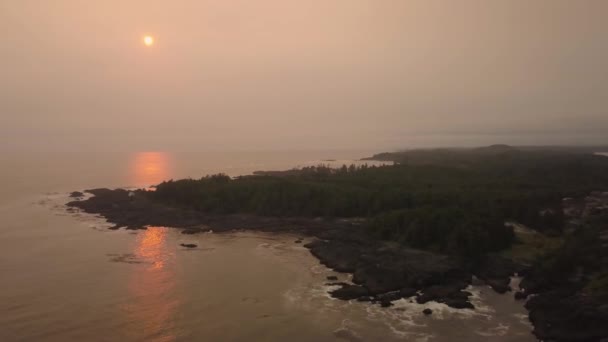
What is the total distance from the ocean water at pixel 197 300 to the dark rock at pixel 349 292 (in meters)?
0.64

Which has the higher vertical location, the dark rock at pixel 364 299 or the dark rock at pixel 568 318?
the dark rock at pixel 364 299

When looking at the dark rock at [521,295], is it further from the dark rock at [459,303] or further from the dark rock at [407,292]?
the dark rock at [407,292]

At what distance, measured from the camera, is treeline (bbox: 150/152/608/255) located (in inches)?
1320

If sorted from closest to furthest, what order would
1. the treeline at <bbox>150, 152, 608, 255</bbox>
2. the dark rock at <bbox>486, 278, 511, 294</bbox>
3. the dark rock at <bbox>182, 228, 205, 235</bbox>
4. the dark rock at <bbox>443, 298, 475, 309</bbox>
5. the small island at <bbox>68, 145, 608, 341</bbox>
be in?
the dark rock at <bbox>443, 298, 475, 309</bbox> < the small island at <bbox>68, 145, 608, 341</bbox> < the dark rock at <bbox>486, 278, 511, 294</bbox> < the treeline at <bbox>150, 152, 608, 255</bbox> < the dark rock at <bbox>182, 228, 205, 235</bbox>

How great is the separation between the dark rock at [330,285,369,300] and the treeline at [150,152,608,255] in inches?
384

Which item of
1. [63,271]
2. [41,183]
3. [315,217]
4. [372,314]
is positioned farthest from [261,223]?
[41,183]

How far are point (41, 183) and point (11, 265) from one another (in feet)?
198

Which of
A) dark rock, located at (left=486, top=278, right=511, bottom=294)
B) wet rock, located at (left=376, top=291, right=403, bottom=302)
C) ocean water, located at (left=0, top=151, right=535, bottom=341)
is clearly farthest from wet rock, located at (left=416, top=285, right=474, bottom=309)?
dark rock, located at (left=486, top=278, right=511, bottom=294)

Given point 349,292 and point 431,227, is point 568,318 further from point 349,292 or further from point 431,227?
point 431,227

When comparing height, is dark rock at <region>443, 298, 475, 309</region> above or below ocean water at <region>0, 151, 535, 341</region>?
below

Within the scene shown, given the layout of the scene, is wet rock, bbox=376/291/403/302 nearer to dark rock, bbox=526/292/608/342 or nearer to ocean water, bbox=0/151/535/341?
ocean water, bbox=0/151/535/341

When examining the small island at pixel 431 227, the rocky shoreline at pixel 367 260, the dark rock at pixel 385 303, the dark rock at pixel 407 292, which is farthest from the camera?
the rocky shoreline at pixel 367 260

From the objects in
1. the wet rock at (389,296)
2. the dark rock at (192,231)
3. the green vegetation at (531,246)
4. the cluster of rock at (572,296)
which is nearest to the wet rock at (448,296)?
the wet rock at (389,296)

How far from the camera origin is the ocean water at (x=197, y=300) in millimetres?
20000
